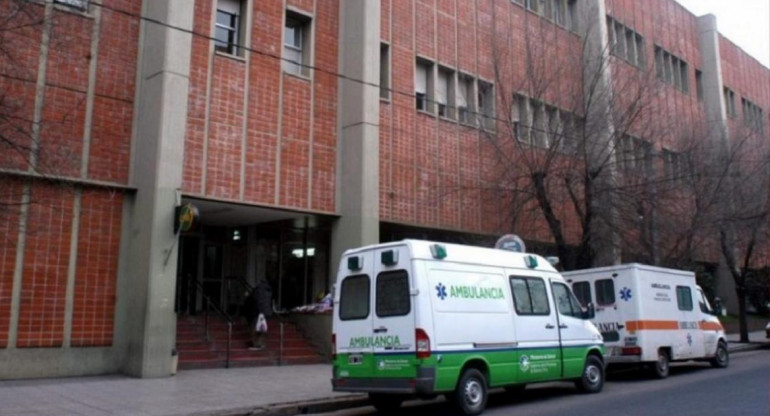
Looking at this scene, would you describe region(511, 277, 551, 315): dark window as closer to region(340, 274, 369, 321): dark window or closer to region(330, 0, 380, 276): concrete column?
region(340, 274, 369, 321): dark window

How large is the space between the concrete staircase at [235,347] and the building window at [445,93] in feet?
27.6

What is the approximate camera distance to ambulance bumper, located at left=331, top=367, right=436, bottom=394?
31.6 ft

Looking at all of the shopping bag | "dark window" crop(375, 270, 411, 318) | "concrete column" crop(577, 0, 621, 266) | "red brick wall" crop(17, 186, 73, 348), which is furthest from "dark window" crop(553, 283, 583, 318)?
"red brick wall" crop(17, 186, 73, 348)

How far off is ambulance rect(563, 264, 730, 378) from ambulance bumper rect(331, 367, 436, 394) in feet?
23.8

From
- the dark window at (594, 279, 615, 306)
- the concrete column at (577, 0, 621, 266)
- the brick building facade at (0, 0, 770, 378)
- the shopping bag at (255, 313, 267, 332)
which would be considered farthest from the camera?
the concrete column at (577, 0, 621, 266)

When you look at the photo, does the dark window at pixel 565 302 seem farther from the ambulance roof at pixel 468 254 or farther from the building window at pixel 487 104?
the building window at pixel 487 104

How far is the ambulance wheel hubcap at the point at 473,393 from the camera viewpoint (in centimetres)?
1020

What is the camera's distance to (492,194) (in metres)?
20.4

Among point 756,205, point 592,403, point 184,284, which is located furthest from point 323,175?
point 756,205


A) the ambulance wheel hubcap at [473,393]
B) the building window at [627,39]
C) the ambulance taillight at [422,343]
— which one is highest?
the building window at [627,39]

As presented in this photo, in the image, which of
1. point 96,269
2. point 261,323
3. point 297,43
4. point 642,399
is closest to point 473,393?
point 642,399

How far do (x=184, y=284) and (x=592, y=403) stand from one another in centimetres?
1143

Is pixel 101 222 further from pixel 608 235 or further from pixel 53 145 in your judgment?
pixel 608 235

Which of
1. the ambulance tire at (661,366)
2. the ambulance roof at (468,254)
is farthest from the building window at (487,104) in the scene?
the ambulance roof at (468,254)
